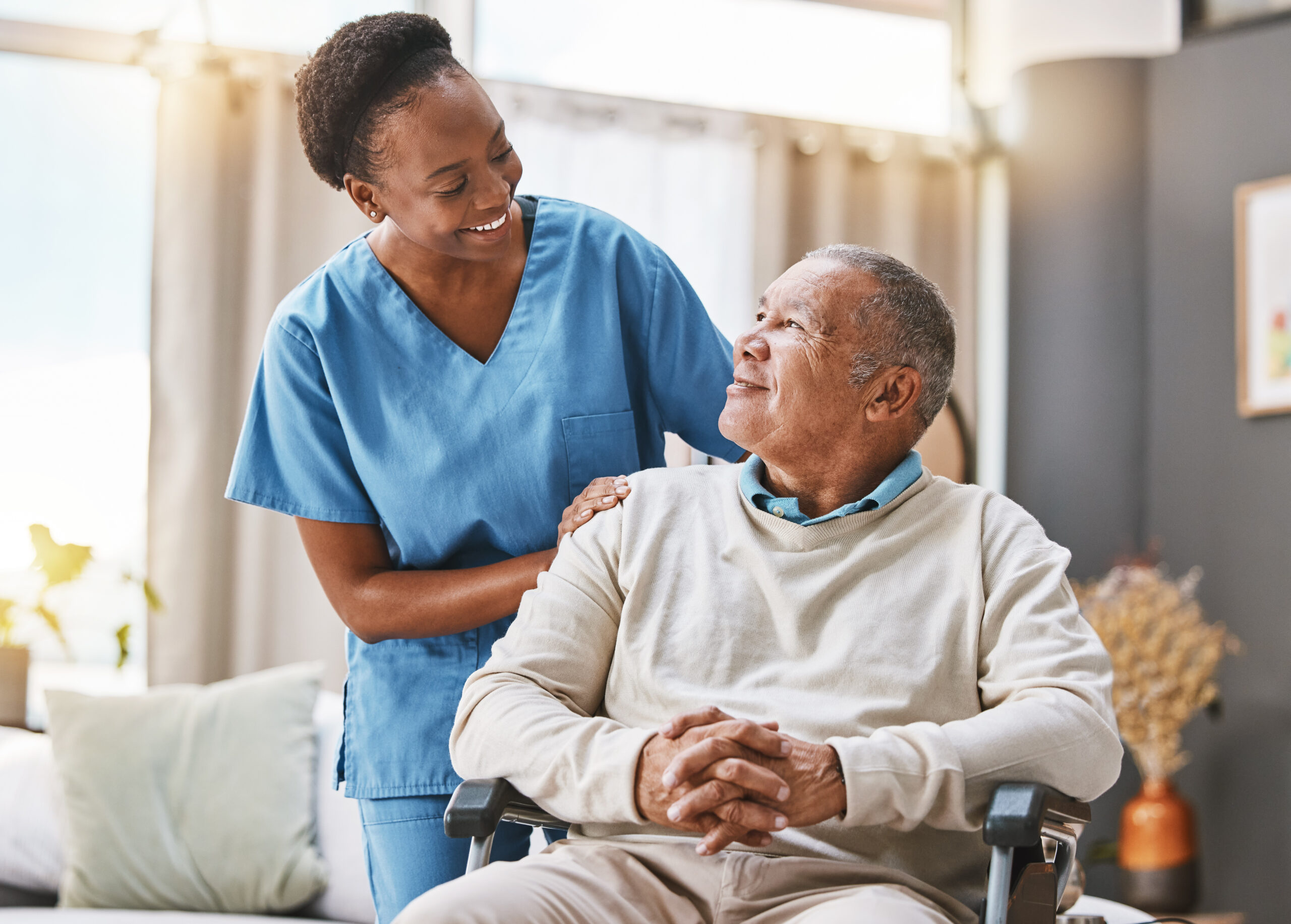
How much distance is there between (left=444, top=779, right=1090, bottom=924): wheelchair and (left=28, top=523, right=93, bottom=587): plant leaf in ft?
6.62

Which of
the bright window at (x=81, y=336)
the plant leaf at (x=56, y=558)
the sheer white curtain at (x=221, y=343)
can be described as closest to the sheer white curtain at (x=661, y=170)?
the sheer white curtain at (x=221, y=343)

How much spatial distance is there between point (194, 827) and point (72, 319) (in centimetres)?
166

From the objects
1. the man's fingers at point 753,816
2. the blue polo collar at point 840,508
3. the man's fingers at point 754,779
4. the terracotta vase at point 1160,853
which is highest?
the blue polo collar at point 840,508

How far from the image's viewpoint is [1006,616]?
1.39 meters

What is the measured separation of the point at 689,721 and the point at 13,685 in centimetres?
226

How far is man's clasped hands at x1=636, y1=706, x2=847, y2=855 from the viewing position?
122cm

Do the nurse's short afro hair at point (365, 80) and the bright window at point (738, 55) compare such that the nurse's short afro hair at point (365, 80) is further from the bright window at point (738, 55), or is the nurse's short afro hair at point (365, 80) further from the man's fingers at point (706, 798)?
the bright window at point (738, 55)

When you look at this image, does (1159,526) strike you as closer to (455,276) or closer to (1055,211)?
(1055,211)

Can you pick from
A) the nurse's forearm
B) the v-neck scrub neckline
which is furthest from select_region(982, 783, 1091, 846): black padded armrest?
the v-neck scrub neckline

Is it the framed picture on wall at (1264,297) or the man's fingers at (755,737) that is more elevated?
the framed picture on wall at (1264,297)

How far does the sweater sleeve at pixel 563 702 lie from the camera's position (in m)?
1.29

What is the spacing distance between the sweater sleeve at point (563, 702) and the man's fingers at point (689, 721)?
2 centimetres

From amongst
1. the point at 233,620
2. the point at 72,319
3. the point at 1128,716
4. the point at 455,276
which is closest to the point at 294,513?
the point at 455,276

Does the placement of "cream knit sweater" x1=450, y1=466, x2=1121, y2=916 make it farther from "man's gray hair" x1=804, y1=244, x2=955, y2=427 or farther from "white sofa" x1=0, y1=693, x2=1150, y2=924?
"white sofa" x1=0, y1=693, x2=1150, y2=924
